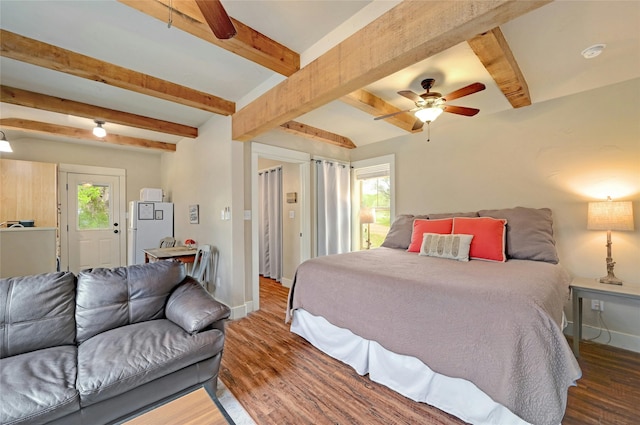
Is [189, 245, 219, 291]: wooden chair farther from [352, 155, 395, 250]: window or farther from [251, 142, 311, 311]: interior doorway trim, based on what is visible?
[352, 155, 395, 250]: window

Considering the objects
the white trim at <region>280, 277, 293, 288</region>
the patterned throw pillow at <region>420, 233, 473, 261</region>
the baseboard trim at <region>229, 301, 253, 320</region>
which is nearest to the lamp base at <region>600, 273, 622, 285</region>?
the patterned throw pillow at <region>420, 233, 473, 261</region>

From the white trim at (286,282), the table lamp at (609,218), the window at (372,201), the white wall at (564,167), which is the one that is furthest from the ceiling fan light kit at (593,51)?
the white trim at (286,282)

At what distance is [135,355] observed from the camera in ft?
4.79

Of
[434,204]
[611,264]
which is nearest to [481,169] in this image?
[434,204]

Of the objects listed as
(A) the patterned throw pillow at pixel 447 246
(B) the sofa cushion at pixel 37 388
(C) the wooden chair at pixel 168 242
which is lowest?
(B) the sofa cushion at pixel 37 388

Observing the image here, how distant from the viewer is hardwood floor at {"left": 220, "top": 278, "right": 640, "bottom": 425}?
5.33 feet

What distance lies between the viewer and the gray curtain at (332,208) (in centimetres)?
432

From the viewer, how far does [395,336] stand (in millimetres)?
1819

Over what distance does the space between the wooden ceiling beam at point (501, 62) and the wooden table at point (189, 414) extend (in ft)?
8.51

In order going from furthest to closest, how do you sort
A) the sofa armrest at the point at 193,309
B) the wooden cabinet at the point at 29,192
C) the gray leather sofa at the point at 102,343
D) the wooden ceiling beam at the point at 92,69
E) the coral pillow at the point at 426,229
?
1. the wooden cabinet at the point at 29,192
2. the coral pillow at the point at 426,229
3. the wooden ceiling beam at the point at 92,69
4. the sofa armrest at the point at 193,309
5. the gray leather sofa at the point at 102,343

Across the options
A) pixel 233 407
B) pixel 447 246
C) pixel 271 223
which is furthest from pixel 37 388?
pixel 271 223

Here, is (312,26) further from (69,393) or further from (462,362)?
(69,393)

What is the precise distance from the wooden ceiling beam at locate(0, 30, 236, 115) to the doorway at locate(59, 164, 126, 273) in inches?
135

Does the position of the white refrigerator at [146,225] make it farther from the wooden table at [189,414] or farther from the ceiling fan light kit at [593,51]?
the ceiling fan light kit at [593,51]
